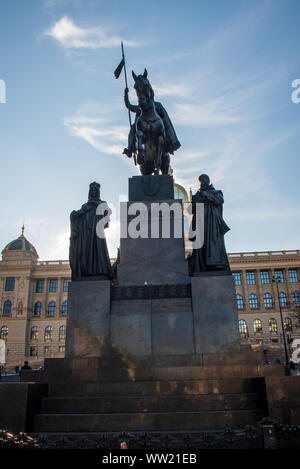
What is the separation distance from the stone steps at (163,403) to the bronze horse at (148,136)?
6.84m

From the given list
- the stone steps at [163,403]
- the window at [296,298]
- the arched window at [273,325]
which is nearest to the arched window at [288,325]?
the arched window at [273,325]

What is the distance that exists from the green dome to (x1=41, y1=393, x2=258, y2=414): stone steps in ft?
271

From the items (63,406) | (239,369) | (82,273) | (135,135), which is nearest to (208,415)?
(239,369)

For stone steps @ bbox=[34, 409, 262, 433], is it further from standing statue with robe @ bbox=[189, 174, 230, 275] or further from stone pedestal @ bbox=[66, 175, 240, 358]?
standing statue with robe @ bbox=[189, 174, 230, 275]

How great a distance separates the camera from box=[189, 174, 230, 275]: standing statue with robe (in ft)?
32.1

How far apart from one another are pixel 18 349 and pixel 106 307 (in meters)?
77.6

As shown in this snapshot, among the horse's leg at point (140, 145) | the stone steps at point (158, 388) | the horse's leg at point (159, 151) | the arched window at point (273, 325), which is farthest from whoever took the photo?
the arched window at point (273, 325)

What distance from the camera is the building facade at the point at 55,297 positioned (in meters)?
79.8

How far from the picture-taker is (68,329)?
9.19 metres

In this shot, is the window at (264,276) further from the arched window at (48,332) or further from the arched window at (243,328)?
the arched window at (48,332)

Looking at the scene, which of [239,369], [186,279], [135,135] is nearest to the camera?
[239,369]

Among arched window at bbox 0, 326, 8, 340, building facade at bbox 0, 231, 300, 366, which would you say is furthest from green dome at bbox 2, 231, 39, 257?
arched window at bbox 0, 326, 8, 340
